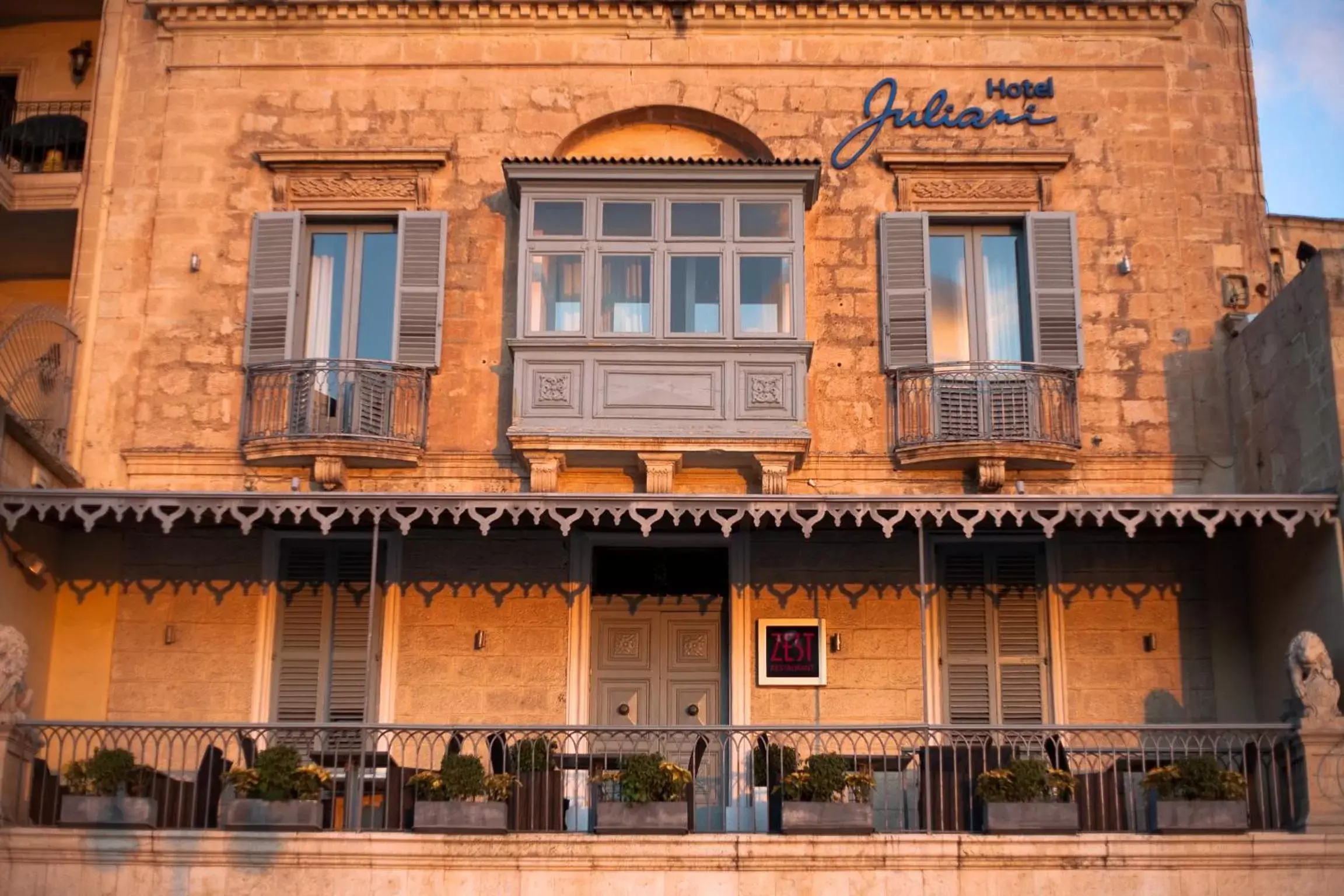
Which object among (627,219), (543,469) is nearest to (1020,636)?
(543,469)

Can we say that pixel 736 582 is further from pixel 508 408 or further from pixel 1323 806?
pixel 1323 806

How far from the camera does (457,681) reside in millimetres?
15602

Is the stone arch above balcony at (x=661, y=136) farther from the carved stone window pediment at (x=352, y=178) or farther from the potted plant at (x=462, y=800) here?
the potted plant at (x=462, y=800)

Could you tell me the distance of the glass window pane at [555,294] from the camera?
1582cm

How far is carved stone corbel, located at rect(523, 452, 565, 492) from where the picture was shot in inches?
608

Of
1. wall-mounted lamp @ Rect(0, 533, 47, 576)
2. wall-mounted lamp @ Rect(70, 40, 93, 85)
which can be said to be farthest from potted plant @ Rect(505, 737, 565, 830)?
wall-mounted lamp @ Rect(70, 40, 93, 85)

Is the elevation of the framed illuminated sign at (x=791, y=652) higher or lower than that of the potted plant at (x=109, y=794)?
higher

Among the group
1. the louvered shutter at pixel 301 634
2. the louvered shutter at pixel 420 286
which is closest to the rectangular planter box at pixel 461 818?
the louvered shutter at pixel 301 634

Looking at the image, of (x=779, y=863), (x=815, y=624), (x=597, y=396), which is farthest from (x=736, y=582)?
(x=779, y=863)

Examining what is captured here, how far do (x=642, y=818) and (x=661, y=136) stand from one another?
7.14 m

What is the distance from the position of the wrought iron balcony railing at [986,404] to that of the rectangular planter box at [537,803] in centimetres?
470

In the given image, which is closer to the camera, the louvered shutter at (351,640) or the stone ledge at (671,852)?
the stone ledge at (671,852)

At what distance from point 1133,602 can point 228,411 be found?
28.5 feet

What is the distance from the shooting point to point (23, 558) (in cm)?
1482
